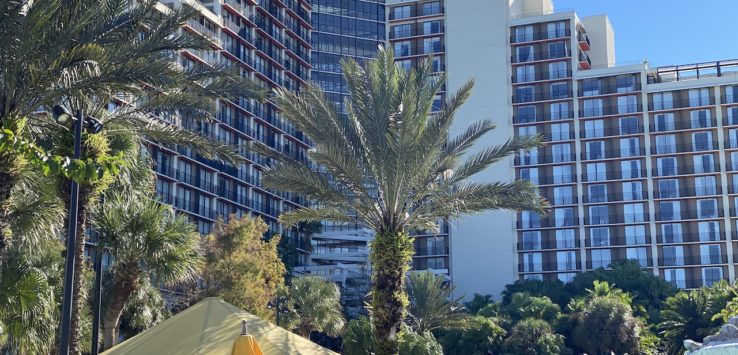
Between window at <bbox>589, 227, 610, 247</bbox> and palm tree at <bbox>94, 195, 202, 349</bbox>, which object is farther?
window at <bbox>589, 227, 610, 247</bbox>

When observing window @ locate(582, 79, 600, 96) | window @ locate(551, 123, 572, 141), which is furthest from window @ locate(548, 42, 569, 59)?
window @ locate(551, 123, 572, 141)

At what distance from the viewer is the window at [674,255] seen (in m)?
88.8

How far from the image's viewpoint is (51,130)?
20.9 meters

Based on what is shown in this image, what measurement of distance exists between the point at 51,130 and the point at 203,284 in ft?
90.9

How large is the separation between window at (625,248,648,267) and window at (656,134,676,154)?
8747mm

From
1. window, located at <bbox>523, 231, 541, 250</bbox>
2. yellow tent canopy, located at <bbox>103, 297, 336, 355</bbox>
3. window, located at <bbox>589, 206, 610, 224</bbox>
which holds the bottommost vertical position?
yellow tent canopy, located at <bbox>103, 297, 336, 355</bbox>

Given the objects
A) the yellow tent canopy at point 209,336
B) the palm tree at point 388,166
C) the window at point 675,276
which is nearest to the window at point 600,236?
the window at point 675,276

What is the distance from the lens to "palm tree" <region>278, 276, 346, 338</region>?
51.1 m

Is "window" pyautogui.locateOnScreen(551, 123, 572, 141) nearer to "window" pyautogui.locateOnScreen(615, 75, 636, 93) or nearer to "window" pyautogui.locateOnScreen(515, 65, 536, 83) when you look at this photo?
"window" pyautogui.locateOnScreen(515, 65, 536, 83)

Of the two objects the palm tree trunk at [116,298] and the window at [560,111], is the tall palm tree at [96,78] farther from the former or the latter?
the window at [560,111]

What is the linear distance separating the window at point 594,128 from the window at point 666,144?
15.8 feet

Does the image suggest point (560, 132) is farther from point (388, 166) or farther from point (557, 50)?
point (388, 166)

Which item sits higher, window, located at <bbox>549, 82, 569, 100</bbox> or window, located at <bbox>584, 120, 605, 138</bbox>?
window, located at <bbox>549, 82, 569, 100</bbox>

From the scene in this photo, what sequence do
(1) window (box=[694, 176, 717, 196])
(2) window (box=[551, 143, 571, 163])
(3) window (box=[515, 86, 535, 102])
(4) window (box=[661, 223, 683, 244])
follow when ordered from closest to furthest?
1. (4) window (box=[661, 223, 683, 244])
2. (1) window (box=[694, 176, 717, 196])
3. (2) window (box=[551, 143, 571, 163])
4. (3) window (box=[515, 86, 535, 102])
